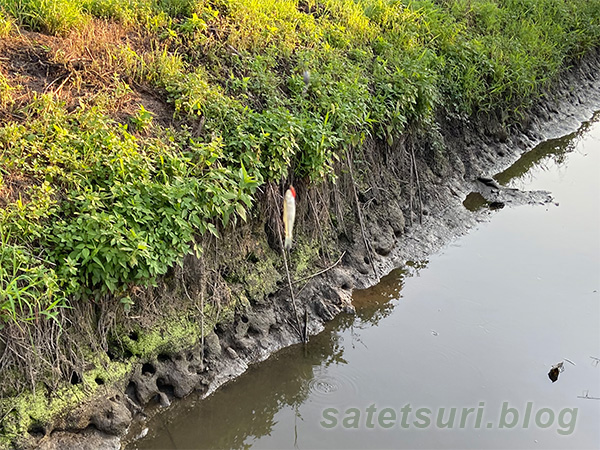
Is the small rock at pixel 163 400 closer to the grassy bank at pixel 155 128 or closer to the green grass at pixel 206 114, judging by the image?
the grassy bank at pixel 155 128

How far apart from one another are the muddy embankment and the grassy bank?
202 mm

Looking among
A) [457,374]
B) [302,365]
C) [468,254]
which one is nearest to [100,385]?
[302,365]

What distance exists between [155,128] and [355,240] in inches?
89.1

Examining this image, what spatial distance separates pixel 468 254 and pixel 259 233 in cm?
246

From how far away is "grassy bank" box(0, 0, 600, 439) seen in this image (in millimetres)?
3855

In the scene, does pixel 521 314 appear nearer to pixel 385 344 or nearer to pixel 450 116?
pixel 385 344

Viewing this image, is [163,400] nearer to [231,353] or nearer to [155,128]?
[231,353]

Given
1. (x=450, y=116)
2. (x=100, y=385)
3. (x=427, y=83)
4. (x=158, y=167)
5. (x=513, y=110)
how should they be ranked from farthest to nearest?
1. (x=513, y=110)
2. (x=450, y=116)
3. (x=427, y=83)
4. (x=158, y=167)
5. (x=100, y=385)

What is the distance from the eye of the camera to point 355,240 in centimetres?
609

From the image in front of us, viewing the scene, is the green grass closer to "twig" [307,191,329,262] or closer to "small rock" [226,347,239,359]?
"twig" [307,191,329,262]

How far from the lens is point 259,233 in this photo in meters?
5.20

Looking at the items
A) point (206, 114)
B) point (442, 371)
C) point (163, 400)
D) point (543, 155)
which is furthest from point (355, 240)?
point (543, 155)

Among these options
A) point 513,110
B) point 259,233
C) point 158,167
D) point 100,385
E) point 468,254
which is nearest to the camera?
point 100,385

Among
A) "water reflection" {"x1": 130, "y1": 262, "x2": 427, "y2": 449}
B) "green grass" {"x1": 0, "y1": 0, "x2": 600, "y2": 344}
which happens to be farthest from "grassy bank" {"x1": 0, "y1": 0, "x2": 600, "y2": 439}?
"water reflection" {"x1": 130, "y1": 262, "x2": 427, "y2": 449}
